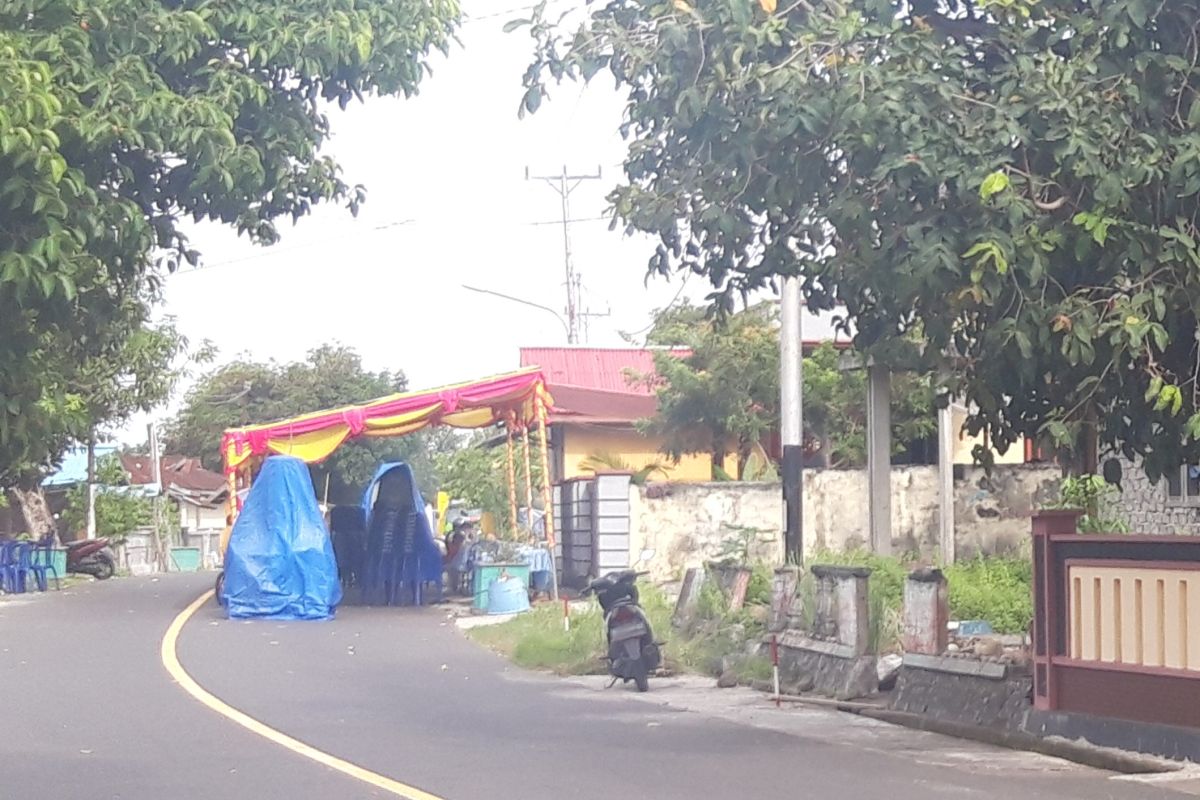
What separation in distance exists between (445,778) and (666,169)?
4.04 metres

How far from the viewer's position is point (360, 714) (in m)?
14.0

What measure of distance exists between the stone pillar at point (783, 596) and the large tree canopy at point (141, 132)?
28.7 feet

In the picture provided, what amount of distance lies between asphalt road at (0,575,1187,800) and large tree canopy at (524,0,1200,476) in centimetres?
245

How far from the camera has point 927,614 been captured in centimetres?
1328

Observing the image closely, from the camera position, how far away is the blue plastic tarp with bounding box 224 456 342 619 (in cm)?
2530

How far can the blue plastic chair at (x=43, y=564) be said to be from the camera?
118 ft

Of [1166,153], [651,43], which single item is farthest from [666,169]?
[1166,153]

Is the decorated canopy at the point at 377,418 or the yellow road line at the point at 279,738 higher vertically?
the decorated canopy at the point at 377,418

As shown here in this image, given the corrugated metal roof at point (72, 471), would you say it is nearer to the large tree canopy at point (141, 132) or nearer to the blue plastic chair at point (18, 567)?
the blue plastic chair at point (18, 567)

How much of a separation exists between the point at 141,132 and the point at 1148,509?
647 inches

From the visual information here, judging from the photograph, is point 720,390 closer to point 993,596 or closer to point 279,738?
point 993,596

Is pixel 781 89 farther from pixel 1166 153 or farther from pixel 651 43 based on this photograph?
pixel 1166 153

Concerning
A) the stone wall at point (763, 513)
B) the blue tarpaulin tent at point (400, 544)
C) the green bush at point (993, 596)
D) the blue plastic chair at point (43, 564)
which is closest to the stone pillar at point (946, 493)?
the stone wall at point (763, 513)

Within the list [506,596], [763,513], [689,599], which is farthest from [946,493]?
[689,599]
